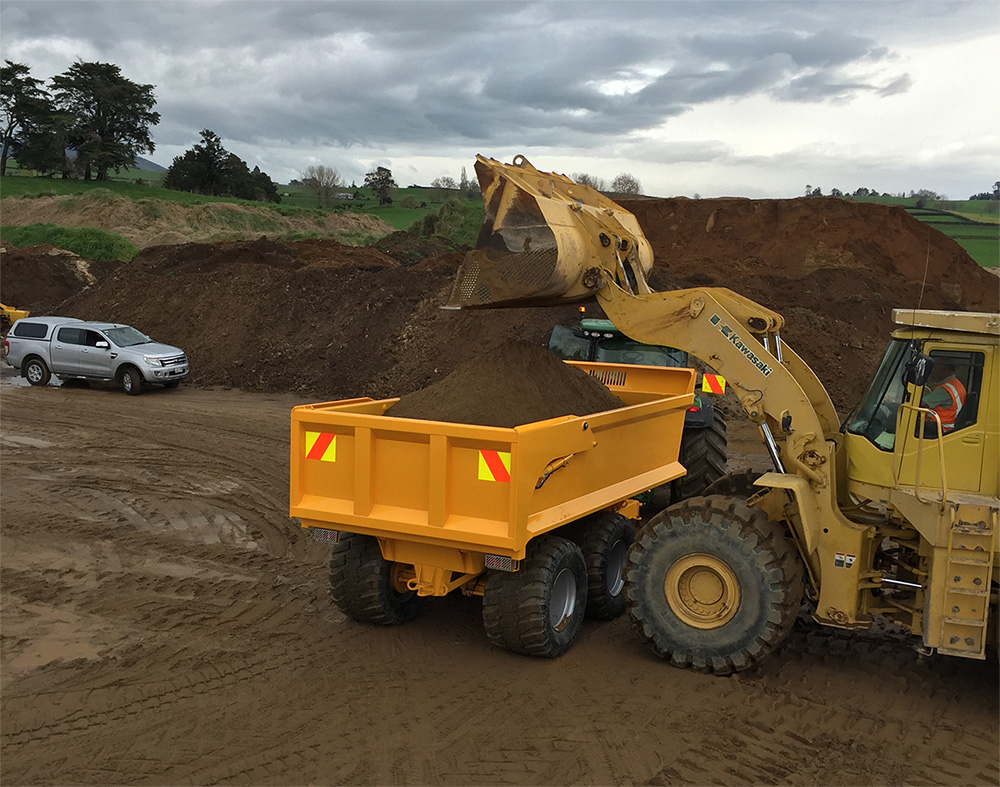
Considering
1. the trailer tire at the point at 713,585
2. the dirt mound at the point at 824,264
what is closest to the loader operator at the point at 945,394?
the trailer tire at the point at 713,585

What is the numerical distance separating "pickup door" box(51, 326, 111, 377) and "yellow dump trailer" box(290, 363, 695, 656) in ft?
44.0

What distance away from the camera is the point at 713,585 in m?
5.48

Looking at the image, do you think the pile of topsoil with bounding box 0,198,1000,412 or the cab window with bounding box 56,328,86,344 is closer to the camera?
the cab window with bounding box 56,328,86,344

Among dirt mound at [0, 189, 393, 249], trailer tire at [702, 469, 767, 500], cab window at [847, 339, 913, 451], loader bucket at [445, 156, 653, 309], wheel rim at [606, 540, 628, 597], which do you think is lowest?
wheel rim at [606, 540, 628, 597]

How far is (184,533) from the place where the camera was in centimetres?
845

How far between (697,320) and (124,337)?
1586 cm

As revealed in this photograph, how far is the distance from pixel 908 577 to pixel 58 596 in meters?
6.49

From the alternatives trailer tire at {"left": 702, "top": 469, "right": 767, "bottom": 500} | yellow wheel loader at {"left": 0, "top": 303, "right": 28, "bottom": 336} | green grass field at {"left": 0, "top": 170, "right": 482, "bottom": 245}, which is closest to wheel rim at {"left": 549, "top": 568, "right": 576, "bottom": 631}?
trailer tire at {"left": 702, "top": 469, "right": 767, "bottom": 500}

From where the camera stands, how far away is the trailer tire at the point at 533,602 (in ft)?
17.8

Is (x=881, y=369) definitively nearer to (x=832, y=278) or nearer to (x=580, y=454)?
(x=580, y=454)

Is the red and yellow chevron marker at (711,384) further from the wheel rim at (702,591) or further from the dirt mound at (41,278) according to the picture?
the dirt mound at (41,278)

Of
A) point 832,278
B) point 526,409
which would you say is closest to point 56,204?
point 832,278

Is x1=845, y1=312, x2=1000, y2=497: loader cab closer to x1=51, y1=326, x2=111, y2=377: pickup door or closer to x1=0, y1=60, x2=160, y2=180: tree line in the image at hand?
x1=51, y1=326, x2=111, y2=377: pickup door

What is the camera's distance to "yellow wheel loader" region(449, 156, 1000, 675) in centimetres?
500
